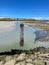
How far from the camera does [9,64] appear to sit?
6.96m

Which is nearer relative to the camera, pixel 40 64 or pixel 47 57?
pixel 40 64

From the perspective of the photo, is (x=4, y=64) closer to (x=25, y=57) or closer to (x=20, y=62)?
(x=20, y=62)

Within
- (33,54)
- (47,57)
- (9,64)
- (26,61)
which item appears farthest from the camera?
(33,54)

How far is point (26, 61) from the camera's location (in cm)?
741

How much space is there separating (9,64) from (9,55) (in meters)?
1.76

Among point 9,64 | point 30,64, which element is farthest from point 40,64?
point 9,64

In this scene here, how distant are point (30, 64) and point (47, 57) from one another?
130cm

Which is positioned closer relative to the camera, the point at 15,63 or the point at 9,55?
the point at 15,63

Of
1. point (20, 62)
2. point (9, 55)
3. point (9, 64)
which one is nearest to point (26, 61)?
point (20, 62)

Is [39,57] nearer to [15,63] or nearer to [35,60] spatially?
Answer: [35,60]

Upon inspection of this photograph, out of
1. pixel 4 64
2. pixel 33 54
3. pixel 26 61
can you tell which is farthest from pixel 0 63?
pixel 33 54

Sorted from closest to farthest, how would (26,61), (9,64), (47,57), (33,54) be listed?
(9,64) → (26,61) → (47,57) → (33,54)

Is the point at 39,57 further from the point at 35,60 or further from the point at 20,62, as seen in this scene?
the point at 20,62

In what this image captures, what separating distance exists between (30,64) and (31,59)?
767 millimetres
